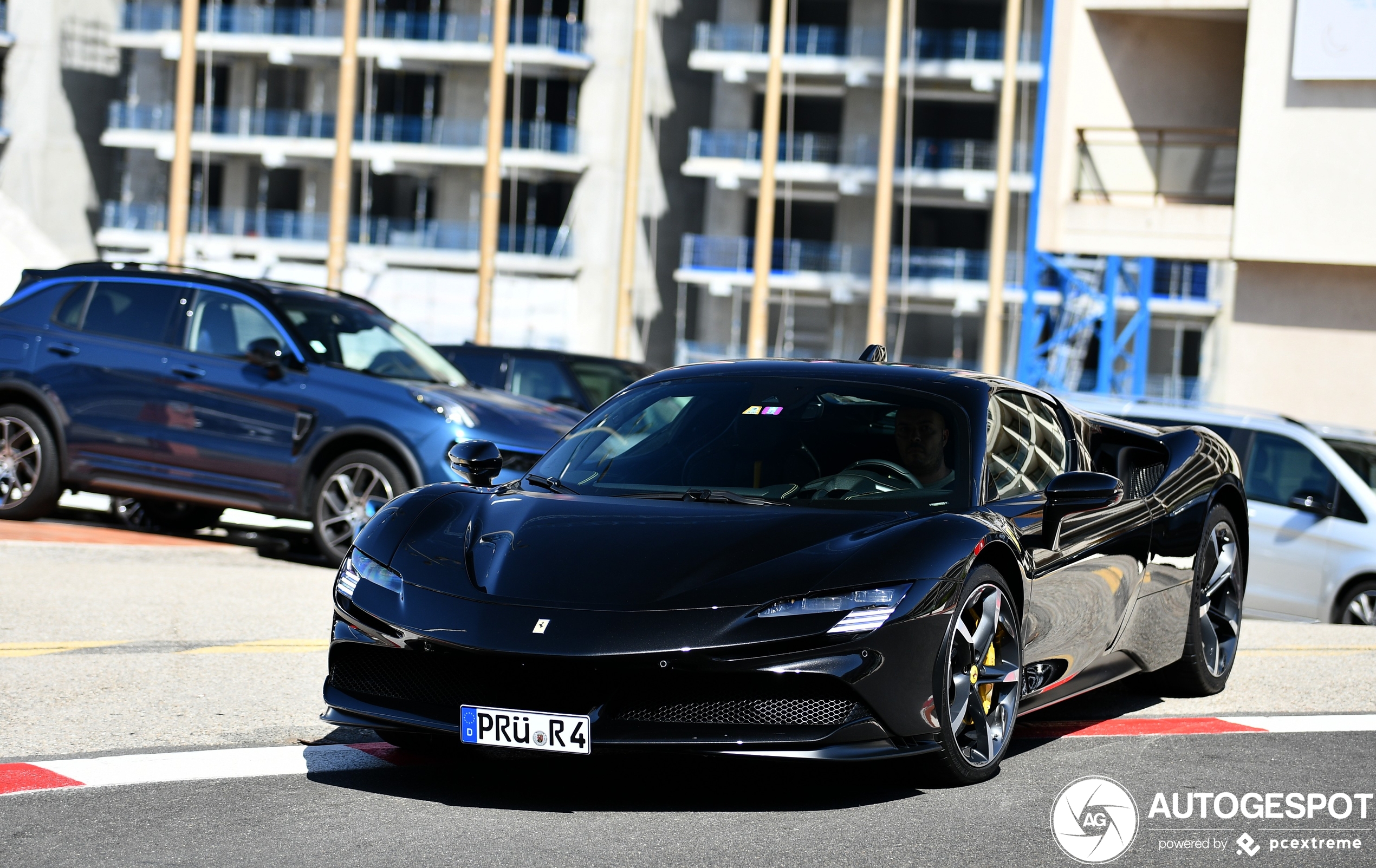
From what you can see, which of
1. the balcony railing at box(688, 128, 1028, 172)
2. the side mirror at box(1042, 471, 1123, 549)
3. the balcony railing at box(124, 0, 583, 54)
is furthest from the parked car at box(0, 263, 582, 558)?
the balcony railing at box(124, 0, 583, 54)

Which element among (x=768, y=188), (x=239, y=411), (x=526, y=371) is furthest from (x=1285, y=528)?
(x=768, y=188)

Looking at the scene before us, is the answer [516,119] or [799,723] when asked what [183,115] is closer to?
[516,119]

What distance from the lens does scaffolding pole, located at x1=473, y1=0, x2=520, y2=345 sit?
1714 inches

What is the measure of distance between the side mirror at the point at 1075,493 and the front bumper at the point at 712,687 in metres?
1.00

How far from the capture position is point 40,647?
7168 mm

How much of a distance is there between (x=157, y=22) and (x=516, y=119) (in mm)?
13120

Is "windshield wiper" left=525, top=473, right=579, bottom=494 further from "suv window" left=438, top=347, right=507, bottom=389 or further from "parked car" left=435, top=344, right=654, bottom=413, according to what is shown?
"suv window" left=438, top=347, right=507, bottom=389

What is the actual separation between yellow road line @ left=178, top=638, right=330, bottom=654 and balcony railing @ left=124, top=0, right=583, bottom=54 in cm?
4554

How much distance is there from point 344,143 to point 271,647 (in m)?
39.0

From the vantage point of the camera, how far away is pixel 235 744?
552 cm

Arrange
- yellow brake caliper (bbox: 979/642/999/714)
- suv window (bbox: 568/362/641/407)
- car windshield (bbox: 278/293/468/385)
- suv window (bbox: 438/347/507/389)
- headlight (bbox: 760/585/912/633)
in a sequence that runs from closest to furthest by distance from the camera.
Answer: headlight (bbox: 760/585/912/633) < yellow brake caliper (bbox: 979/642/999/714) < car windshield (bbox: 278/293/468/385) < suv window (bbox: 438/347/507/389) < suv window (bbox: 568/362/641/407)

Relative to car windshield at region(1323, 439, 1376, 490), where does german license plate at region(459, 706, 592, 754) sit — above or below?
below

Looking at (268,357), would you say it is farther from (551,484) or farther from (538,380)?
(551,484)

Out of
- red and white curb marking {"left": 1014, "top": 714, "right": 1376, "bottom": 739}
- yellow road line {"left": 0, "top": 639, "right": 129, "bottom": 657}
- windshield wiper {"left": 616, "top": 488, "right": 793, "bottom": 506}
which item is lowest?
yellow road line {"left": 0, "top": 639, "right": 129, "bottom": 657}
